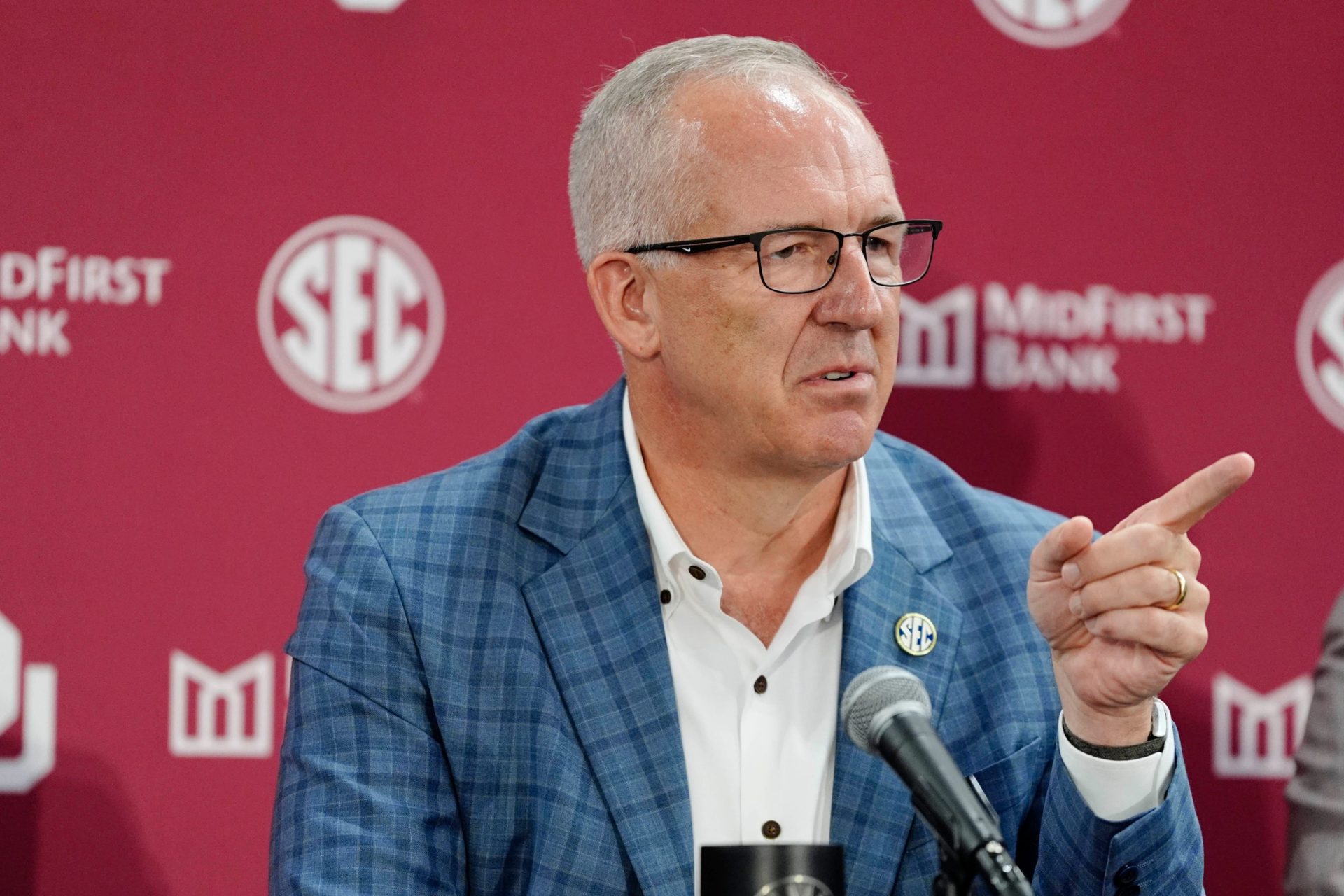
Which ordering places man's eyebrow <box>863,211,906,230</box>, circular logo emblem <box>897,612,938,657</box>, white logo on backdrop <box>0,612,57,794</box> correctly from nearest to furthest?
1. man's eyebrow <box>863,211,906,230</box>
2. circular logo emblem <box>897,612,938,657</box>
3. white logo on backdrop <box>0,612,57,794</box>

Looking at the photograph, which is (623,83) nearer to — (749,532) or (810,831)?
(749,532)

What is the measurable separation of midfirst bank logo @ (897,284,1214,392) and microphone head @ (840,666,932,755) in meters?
1.40

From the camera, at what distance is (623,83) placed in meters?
2.25

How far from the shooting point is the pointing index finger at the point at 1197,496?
156 cm

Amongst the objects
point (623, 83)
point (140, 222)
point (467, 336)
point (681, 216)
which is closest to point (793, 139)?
point (681, 216)

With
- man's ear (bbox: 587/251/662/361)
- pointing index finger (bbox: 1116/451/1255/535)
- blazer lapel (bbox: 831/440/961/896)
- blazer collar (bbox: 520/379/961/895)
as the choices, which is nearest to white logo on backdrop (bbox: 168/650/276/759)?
blazer collar (bbox: 520/379/961/895)

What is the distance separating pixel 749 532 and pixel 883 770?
41 centimetres

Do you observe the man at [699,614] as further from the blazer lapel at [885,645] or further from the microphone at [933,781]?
the microphone at [933,781]

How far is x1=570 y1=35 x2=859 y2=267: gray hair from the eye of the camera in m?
2.10

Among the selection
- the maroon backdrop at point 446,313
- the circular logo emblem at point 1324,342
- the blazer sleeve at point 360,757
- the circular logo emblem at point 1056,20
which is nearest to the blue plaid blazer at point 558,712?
the blazer sleeve at point 360,757

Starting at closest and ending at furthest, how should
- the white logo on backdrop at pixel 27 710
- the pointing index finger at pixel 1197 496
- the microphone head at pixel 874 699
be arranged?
the microphone head at pixel 874 699 < the pointing index finger at pixel 1197 496 < the white logo on backdrop at pixel 27 710

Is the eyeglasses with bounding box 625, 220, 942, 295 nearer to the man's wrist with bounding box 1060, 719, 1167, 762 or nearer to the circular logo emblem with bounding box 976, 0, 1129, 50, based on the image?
the man's wrist with bounding box 1060, 719, 1167, 762

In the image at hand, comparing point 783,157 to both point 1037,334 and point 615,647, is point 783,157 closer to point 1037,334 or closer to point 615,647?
point 615,647

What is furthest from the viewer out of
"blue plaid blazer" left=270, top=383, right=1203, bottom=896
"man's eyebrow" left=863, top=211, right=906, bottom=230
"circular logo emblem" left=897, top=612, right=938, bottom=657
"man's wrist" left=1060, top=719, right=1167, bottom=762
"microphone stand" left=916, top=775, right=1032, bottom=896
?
"circular logo emblem" left=897, top=612, right=938, bottom=657
